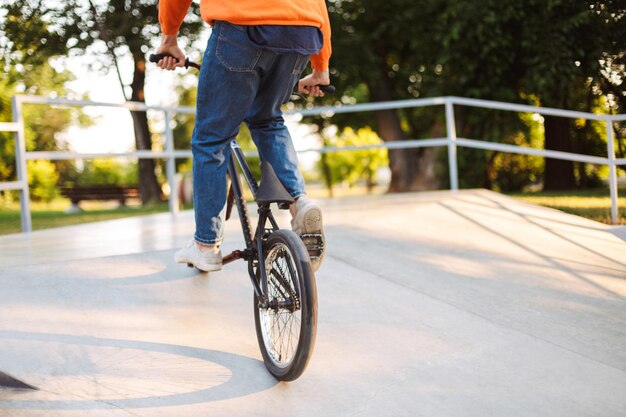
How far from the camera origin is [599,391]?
2.97 meters

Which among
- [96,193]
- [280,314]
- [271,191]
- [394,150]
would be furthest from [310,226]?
[96,193]

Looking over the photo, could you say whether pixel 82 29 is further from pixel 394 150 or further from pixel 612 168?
pixel 612 168

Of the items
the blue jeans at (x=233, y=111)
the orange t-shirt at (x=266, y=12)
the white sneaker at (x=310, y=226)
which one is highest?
the orange t-shirt at (x=266, y=12)

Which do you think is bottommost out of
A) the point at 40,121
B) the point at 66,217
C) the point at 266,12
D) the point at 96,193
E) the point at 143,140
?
the point at 66,217

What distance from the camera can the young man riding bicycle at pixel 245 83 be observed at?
9.50 ft

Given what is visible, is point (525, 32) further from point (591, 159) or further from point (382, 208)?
point (382, 208)

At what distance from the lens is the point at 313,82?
355 centimetres

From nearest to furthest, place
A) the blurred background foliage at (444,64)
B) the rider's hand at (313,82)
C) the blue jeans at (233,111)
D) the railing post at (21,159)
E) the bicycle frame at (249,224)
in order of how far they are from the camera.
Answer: the blue jeans at (233,111)
the bicycle frame at (249,224)
the rider's hand at (313,82)
the railing post at (21,159)
the blurred background foliage at (444,64)

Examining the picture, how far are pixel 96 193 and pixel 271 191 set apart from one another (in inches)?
894

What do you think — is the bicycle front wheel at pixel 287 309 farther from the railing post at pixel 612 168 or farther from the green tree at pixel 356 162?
the green tree at pixel 356 162

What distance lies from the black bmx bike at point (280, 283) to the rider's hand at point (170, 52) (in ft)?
0.15

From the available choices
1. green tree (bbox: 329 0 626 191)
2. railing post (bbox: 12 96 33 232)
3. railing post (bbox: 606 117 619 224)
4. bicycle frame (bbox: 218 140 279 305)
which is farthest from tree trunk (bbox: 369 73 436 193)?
bicycle frame (bbox: 218 140 279 305)

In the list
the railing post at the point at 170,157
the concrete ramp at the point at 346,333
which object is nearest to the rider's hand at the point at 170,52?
the concrete ramp at the point at 346,333

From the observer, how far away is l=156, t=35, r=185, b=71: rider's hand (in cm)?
325
